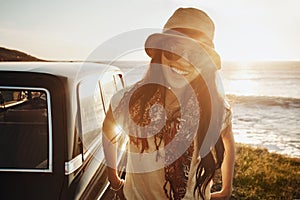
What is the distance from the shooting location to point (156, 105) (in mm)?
1850

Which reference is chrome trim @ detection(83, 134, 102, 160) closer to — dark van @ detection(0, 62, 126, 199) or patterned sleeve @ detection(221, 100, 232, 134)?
dark van @ detection(0, 62, 126, 199)

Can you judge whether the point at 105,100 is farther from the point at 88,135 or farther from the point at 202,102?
the point at 202,102

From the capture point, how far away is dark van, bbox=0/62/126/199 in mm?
2348

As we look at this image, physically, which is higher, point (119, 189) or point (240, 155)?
point (119, 189)

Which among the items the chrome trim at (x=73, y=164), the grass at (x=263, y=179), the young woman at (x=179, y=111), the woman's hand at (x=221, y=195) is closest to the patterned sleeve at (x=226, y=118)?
the young woman at (x=179, y=111)

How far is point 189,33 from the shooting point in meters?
1.84

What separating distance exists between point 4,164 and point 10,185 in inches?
7.8

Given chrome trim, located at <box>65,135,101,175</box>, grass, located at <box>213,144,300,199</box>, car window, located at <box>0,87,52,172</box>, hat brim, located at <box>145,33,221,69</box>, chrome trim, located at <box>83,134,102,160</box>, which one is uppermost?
hat brim, located at <box>145,33,221,69</box>

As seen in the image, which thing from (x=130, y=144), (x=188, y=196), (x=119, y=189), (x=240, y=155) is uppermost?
(x=130, y=144)

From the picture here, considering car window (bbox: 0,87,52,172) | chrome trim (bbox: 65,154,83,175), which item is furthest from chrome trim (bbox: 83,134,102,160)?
car window (bbox: 0,87,52,172)

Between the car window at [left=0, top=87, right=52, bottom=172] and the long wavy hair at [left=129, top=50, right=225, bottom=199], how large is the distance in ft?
2.82

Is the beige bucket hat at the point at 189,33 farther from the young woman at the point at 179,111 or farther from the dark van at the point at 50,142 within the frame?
the dark van at the point at 50,142

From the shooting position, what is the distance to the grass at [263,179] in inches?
248

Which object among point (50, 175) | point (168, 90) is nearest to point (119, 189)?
point (50, 175)
